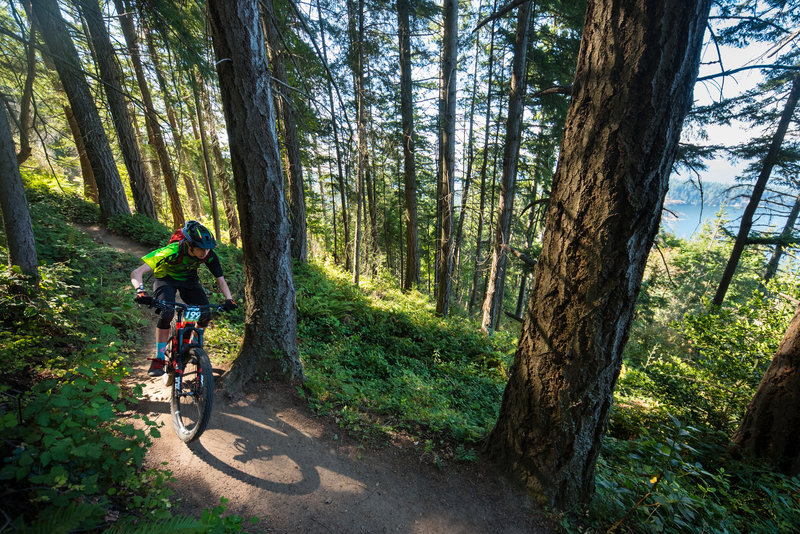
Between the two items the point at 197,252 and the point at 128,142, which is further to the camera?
the point at 128,142

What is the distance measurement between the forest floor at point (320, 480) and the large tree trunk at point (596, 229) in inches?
21.9

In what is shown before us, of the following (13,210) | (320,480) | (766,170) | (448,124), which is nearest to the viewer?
(320,480)

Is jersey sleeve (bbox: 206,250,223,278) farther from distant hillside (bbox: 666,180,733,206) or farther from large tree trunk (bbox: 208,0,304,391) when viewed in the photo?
distant hillside (bbox: 666,180,733,206)

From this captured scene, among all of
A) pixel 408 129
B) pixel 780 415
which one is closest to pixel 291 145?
pixel 408 129

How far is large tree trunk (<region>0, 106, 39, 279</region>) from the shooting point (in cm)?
456

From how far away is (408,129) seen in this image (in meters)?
10.6

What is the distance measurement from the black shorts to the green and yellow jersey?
73mm

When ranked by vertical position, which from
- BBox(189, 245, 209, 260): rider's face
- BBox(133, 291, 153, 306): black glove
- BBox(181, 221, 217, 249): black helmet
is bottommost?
BBox(133, 291, 153, 306): black glove

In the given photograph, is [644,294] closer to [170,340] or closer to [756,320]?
[756,320]

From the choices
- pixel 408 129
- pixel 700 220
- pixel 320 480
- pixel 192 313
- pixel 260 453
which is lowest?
pixel 320 480

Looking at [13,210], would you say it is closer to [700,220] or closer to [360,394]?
[360,394]

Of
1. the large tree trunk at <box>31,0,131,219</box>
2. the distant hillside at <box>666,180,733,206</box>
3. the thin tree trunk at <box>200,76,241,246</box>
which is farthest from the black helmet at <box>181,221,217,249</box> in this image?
the thin tree trunk at <box>200,76,241,246</box>

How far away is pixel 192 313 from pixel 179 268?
758 mm

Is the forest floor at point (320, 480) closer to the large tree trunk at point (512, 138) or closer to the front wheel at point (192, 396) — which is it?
the front wheel at point (192, 396)
